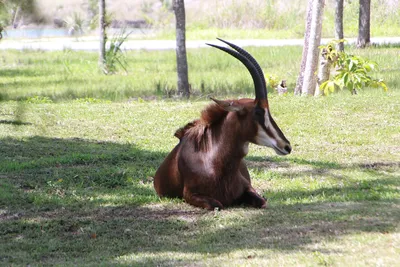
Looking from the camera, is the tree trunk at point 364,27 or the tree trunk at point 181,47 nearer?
the tree trunk at point 181,47

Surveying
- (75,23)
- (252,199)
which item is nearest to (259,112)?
(252,199)

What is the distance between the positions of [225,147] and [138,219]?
1012 mm

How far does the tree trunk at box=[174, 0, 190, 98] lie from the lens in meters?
15.7

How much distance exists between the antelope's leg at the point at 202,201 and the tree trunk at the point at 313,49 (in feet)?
27.6

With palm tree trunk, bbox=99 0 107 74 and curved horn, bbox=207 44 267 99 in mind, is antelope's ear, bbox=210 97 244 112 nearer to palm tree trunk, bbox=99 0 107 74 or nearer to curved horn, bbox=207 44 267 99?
curved horn, bbox=207 44 267 99

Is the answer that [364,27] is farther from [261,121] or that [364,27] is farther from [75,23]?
[75,23]

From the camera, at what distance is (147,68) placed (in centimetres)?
2173

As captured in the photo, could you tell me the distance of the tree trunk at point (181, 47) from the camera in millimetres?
15719

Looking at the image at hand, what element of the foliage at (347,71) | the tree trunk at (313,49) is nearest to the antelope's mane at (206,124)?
the foliage at (347,71)

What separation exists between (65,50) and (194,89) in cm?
1206

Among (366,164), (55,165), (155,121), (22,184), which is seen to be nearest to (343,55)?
(155,121)

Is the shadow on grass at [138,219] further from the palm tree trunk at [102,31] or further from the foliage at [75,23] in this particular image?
the palm tree trunk at [102,31]

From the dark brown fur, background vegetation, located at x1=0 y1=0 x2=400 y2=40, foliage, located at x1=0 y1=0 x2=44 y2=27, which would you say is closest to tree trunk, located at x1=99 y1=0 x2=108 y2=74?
background vegetation, located at x1=0 y1=0 x2=400 y2=40

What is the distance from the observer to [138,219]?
262 inches
